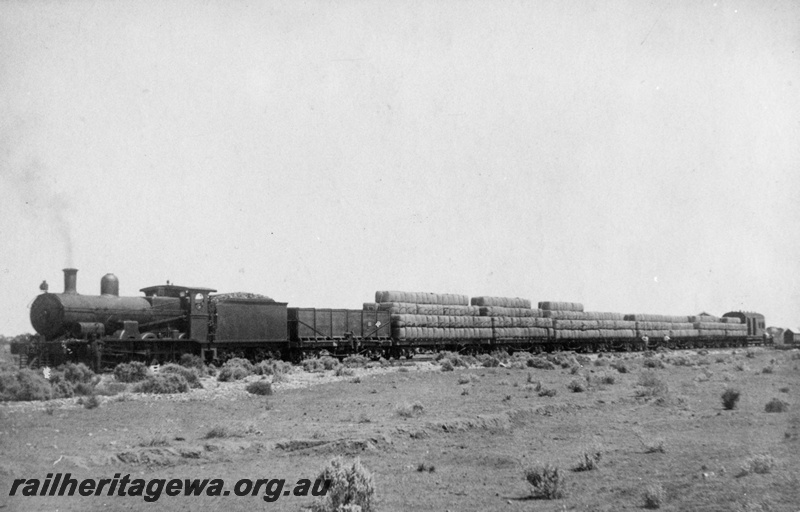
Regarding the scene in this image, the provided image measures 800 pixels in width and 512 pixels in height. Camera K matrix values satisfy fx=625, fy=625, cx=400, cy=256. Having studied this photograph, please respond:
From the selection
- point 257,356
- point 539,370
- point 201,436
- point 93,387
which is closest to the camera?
point 201,436

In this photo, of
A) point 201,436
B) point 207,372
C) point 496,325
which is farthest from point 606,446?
point 496,325

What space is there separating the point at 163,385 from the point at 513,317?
3207 cm

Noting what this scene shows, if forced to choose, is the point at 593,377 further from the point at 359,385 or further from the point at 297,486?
the point at 297,486

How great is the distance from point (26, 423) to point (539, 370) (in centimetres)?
2468

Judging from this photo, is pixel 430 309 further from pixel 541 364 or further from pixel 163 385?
pixel 163 385

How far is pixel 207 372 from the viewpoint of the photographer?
82.9 ft

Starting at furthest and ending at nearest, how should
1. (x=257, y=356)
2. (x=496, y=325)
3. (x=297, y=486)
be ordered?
(x=496, y=325), (x=257, y=356), (x=297, y=486)

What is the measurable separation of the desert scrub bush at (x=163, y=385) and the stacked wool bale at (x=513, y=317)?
1102 inches

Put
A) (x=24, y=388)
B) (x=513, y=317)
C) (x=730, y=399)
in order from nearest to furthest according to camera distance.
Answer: (x=24, y=388), (x=730, y=399), (x=513, y=317)

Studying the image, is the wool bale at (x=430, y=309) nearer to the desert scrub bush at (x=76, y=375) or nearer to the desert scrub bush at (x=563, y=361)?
the desert scrub bush at (x=563, y=361)

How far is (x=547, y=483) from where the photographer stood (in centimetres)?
928

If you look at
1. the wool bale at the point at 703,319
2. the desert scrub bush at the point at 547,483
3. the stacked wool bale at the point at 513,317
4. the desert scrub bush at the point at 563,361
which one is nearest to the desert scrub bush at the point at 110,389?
the desert scrub bush at the point at 547,483

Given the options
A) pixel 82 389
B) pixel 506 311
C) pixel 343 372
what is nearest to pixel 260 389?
pixel 82 389

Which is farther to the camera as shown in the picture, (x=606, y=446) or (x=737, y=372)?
(x=737, y=372)
